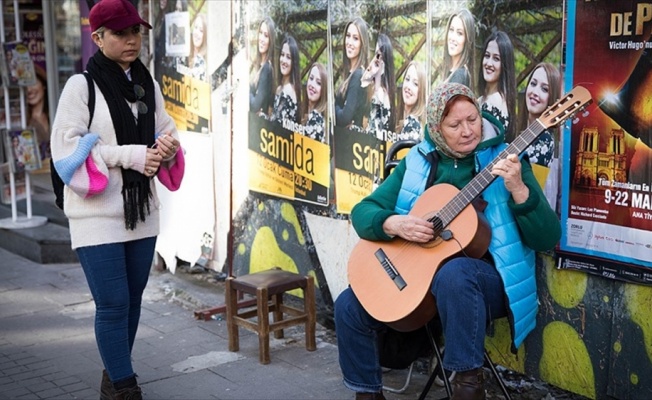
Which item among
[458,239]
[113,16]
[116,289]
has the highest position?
[113,16]

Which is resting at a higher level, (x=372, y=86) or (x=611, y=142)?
(x=372, y=86)

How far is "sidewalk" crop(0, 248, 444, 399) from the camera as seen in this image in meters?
4.41

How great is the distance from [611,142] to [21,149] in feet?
18.5

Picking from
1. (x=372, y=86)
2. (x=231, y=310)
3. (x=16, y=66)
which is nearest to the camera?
(x=372, y=86)

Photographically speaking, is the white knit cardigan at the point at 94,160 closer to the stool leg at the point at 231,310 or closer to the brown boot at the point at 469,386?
the stool leg at the point at 231,310

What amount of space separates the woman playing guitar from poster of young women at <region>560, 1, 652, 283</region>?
32 cm

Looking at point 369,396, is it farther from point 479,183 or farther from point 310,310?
point 310,310

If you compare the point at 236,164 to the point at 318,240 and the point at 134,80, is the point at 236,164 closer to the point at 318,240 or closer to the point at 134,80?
the point at 318,240

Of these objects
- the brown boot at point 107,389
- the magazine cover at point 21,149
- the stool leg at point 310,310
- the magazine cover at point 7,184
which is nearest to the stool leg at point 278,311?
the stool leg at point 310,310

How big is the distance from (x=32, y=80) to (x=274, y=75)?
3215mm

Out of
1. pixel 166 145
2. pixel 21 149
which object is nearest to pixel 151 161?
pixel 166 145

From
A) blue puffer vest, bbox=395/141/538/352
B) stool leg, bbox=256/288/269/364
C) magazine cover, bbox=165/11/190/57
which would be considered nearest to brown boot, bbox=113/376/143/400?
stool leg, bbox=256/288/269/364

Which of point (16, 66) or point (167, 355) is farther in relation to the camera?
point (16, 66)

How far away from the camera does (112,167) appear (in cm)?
394
